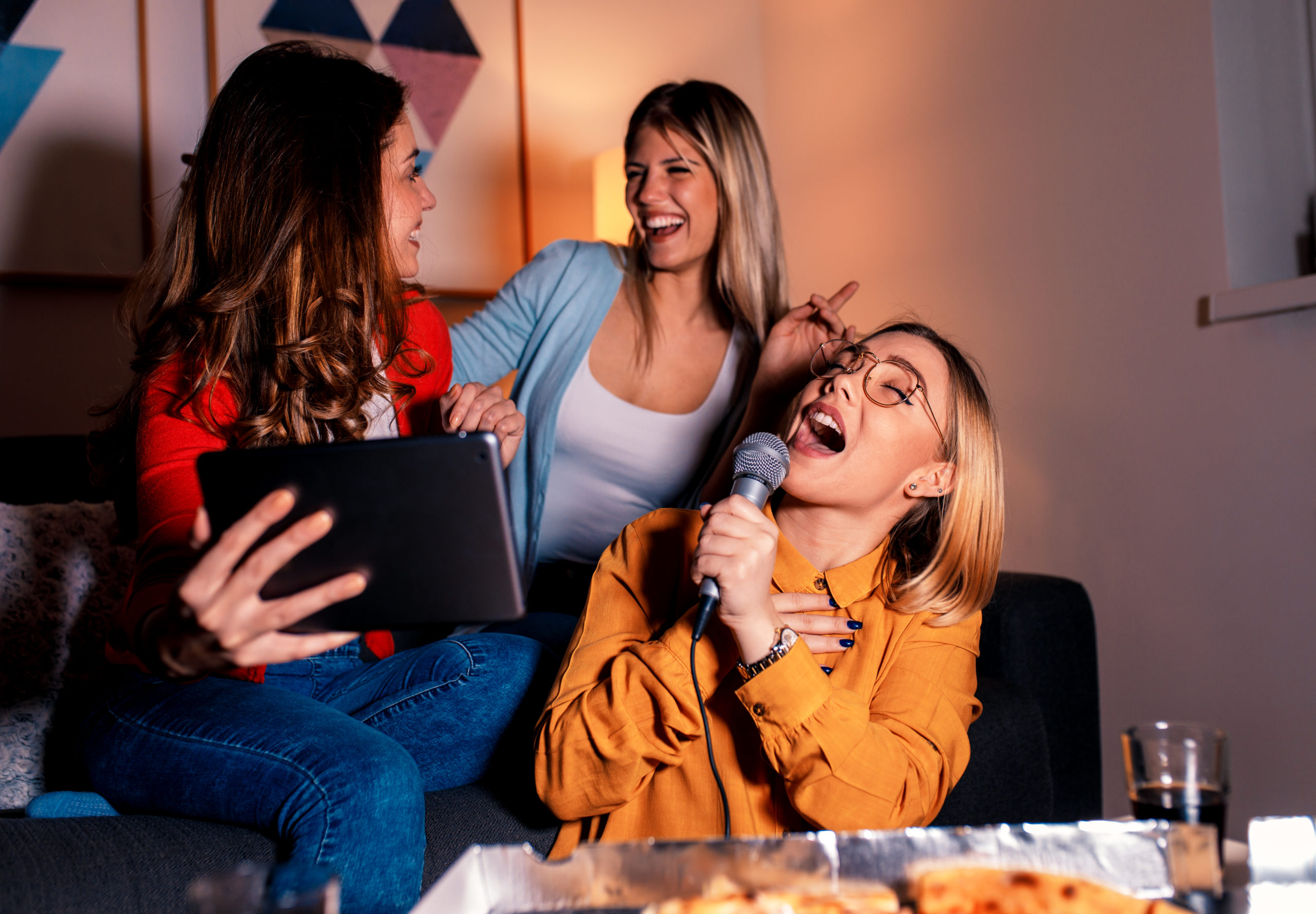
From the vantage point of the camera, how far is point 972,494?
1275 mm

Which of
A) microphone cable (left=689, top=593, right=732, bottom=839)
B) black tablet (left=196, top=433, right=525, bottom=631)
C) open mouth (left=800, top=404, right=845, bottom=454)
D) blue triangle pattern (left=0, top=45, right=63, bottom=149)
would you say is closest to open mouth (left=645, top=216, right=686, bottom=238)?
open mouth (left=800, top=404, right=845, bottom=454)

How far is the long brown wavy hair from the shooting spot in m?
1.19

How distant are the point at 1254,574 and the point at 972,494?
836 mm

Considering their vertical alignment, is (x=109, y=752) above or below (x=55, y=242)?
below

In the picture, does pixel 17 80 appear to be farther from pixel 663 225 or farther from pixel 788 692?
pixel 788 692

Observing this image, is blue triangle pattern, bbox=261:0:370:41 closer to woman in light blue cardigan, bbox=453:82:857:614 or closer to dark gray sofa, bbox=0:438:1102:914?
woman in light blue cardigan, bbox=453:82:857:614

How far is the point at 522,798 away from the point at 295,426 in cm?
52

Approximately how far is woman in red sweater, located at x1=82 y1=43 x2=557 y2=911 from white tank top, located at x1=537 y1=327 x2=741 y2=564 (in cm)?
48

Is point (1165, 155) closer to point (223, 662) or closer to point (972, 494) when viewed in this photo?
point (972, 494)

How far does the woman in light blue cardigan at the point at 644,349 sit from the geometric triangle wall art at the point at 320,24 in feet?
3.82

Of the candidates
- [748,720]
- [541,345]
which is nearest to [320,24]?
[541,345]

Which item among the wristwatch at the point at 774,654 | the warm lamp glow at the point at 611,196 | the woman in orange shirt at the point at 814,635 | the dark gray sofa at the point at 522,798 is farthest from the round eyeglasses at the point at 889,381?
the warm lamp glow at the point at 611,196

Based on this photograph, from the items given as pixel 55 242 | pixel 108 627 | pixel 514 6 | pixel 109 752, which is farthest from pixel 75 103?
pixel 109 752

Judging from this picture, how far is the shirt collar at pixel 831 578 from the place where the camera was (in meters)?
1.22
